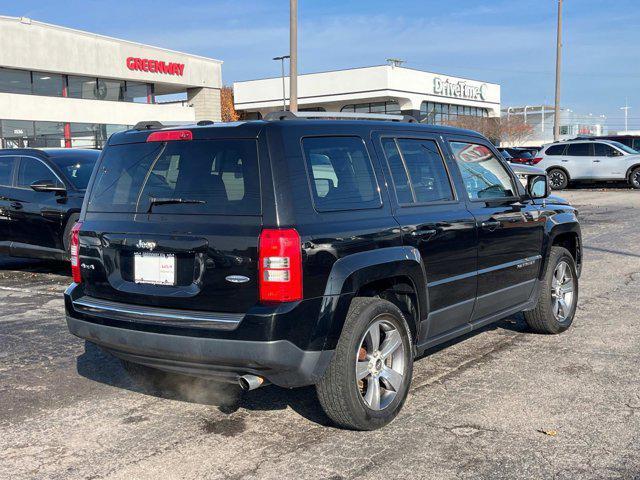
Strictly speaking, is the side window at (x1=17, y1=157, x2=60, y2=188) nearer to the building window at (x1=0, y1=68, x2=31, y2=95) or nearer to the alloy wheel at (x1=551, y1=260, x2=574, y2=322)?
the alloy wheel at (x1=551, y1=260, x2=574, y2=322)

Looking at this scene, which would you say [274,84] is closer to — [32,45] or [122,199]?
[32,45]

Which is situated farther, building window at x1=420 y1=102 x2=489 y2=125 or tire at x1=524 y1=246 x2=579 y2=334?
building window at x1=420 y1=102 x2=489 y2=125

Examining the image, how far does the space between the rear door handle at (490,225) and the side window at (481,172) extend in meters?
0.19

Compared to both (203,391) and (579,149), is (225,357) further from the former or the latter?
(579,149)

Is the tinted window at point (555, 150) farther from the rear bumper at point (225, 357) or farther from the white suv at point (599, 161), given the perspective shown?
the rear bumper at point (225, 357)

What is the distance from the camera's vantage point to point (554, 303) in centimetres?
652

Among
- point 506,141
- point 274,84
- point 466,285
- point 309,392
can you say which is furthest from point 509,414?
point 506,141

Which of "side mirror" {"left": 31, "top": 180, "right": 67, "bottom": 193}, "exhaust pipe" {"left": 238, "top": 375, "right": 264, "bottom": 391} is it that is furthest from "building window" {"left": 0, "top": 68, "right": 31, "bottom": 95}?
"exhaust pipe" {"left": 238, "top": 375, "right": 264, "bottom": 391}

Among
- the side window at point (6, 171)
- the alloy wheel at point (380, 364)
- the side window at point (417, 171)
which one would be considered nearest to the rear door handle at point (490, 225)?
the side window at point (417, 171)

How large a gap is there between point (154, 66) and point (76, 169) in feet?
117

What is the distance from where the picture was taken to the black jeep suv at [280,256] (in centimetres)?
390

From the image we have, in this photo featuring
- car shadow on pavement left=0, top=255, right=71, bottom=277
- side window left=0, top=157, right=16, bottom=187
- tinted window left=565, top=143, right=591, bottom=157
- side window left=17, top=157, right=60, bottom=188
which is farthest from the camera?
tinted window left=565, top=143, right=591, bottom=157

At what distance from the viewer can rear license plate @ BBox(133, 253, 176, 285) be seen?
414 cm

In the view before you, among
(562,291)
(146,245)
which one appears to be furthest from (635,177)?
(146,245)
